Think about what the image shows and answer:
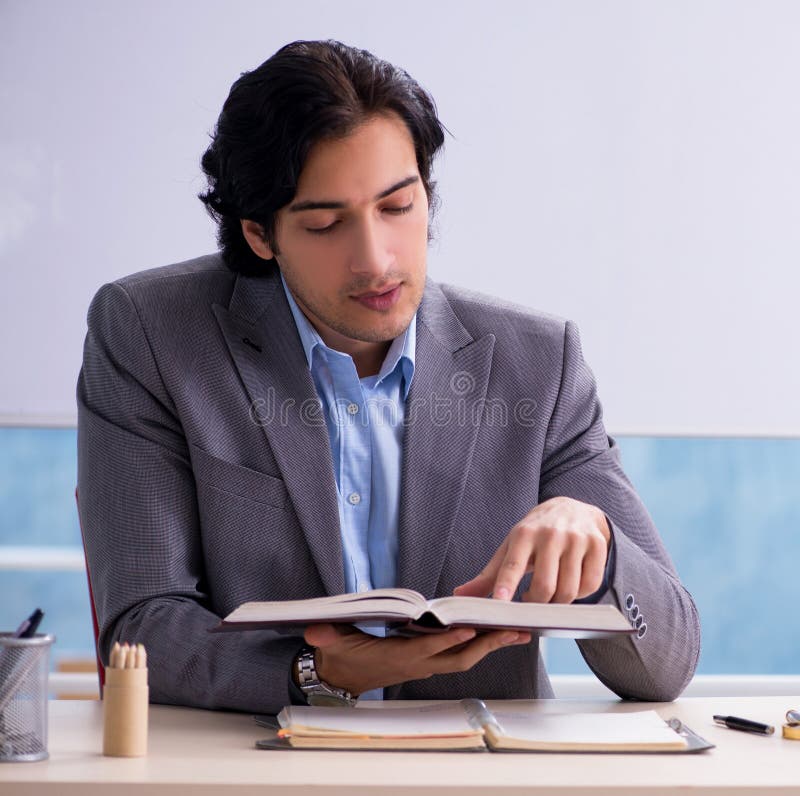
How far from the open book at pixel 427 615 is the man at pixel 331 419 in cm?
27

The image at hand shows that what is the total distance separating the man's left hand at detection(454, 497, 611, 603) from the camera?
135 cm

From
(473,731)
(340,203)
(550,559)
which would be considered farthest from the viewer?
(340,203)

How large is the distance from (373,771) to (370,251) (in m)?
0.84

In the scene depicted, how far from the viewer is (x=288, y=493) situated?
1665 millimetres

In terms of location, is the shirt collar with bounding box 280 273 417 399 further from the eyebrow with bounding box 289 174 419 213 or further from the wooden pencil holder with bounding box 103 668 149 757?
the wooden pencil holder with bounding box 103 668 149 757

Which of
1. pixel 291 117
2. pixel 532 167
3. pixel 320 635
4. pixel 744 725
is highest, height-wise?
pixel 532 167

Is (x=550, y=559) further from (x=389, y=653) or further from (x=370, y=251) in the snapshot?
(x=370, y=251)

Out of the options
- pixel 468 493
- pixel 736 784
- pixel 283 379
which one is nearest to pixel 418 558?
pixel 468 493

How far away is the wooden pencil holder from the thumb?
209 millimetres

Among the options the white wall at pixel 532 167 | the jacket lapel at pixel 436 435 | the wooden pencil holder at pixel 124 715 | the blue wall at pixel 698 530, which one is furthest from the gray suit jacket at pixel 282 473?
the blue wall at pixel 698 530

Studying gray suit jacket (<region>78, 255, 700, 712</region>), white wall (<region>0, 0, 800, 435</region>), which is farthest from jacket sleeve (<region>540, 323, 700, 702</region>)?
white wall (<region>0, 0, 800, 435</region>)

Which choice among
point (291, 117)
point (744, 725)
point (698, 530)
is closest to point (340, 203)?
point (291, 117)

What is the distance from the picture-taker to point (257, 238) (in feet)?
6.06

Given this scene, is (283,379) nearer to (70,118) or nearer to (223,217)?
(223,217)
